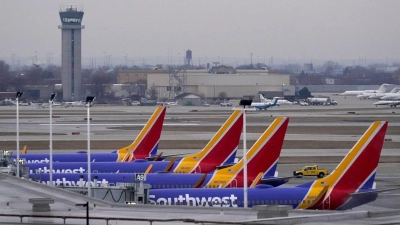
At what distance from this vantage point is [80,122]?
452 ft

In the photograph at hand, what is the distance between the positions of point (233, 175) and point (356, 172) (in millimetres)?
7020

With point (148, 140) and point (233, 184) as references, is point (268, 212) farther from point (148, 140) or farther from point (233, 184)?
point (148, 140)

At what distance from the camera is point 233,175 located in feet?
148

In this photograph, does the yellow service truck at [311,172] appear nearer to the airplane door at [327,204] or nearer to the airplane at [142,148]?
the airplane at [142,148]

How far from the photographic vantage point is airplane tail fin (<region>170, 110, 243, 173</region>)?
51562 millimetres

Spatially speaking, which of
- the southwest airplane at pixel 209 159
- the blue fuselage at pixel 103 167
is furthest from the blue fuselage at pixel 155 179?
the southwest airplane at pixel 209 159

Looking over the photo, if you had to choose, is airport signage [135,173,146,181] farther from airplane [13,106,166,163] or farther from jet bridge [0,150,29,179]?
airplane [13,106,166,163]

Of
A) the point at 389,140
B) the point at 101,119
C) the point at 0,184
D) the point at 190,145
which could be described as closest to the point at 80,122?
the point at 101,119

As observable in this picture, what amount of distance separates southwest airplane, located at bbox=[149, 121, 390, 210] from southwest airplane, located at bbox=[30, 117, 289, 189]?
368 cm

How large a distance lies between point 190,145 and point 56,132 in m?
27.5

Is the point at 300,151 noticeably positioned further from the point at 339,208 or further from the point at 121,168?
the point at 339,208

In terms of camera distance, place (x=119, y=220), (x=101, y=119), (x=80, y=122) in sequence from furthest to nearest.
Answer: (x=101, y=119), (x=80, y=122), (x=119, y=220)

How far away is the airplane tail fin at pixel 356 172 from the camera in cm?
4031

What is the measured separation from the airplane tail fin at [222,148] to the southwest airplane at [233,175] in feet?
18.6
